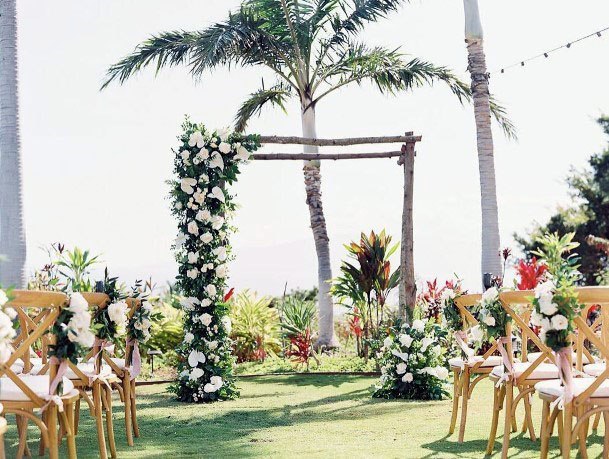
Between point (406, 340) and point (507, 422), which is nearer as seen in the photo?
point (507, 422)

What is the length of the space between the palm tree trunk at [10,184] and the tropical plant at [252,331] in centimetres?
383

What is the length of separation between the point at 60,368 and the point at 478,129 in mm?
8738

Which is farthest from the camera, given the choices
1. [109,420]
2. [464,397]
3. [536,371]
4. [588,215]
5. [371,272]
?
[588,215]

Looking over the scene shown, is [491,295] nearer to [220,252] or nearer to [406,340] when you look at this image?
[406,340]

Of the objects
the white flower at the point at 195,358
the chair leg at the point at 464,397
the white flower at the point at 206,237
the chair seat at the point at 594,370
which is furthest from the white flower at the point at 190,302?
the chair seat at the point at 594,370

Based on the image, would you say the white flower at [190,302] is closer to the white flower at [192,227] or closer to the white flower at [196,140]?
the white flower at [192,227]

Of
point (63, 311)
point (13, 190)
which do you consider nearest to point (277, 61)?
point (13, 190)

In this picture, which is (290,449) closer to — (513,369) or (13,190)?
(513,369)

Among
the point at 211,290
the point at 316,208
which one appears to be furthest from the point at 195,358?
the point at 316,208

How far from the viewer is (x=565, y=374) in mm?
4004

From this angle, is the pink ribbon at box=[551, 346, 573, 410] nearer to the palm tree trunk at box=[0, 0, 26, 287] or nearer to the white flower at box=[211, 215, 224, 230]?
the white flower at box=[211, 215, 224, 230]

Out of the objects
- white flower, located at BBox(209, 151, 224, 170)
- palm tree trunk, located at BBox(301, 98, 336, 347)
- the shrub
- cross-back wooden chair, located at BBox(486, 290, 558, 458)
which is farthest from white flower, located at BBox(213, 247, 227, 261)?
palm tree trunk, located at BBox(301, 98, 336, 347)

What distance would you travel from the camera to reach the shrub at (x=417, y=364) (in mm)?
7914

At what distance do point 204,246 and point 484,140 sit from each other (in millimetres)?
5220
